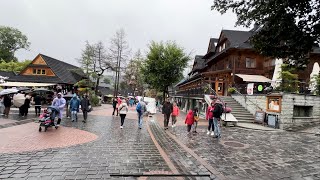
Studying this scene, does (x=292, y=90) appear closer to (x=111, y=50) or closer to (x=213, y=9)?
(x=213, y=9)

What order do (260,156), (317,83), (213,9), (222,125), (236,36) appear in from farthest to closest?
(236,36) → (317,83) → (222,125) → (260,156) → (213,9)

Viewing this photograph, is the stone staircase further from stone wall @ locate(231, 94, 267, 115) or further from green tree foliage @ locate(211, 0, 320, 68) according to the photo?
green tree foliage @ locate(211, 0, 320, 68)

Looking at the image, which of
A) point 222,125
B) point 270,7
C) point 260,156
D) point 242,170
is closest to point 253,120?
point 222,125

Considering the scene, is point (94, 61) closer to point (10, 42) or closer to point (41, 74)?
point (41, 74)

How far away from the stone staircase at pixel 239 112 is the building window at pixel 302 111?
315cm

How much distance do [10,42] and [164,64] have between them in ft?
205

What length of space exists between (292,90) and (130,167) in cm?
1551

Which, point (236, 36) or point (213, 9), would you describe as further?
point (236, 36)

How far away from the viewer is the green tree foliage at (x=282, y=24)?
5910 mm

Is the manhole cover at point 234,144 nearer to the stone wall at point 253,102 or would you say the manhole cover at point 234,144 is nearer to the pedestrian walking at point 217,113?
the pedestrian walking at point 217,113

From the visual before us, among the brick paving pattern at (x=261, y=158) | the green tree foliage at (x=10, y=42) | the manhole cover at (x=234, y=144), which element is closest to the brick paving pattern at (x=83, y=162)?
the brick paving pattern at (x=261, y=158)

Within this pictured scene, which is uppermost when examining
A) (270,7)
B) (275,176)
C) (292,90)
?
(270,7)

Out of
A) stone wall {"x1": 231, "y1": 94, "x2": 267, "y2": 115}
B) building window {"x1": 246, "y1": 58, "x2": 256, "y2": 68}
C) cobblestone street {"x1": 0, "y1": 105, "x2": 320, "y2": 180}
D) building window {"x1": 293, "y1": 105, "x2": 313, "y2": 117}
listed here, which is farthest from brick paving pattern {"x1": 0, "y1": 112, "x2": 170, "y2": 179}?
building window {"x1": 246, "y1": 58, "x2": 256, "y2": 68}

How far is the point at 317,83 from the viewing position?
1906 cm
